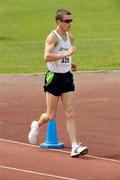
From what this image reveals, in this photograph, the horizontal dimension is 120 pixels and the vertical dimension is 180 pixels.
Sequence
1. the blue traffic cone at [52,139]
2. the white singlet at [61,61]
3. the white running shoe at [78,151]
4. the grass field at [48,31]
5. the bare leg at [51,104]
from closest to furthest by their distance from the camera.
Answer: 1. the white running shoe at [78,151]
2. the white singlet at [61,61]
3. the bare leg at [51,104]
4. the blue traffic cone at [52,139]
5. the grass field at [48,31]

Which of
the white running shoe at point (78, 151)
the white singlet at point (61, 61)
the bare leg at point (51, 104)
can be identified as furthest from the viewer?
the bare leg at point (51, 104)

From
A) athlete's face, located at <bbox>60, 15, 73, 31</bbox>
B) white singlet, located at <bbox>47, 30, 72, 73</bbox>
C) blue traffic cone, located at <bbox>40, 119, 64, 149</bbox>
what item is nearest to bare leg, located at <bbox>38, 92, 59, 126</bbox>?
blue traffic cone, located at <bbox>40, 119, 64, 149</bbox>

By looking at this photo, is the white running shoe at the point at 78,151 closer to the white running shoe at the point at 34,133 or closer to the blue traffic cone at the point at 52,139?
the blue traffic cone at the point at 52,139

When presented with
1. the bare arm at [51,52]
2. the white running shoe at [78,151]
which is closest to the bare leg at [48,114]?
the bare arm at [51,52]

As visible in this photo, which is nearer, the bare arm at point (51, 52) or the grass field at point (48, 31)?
the bare arm at point (51, 52)

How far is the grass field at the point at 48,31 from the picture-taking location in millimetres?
24958

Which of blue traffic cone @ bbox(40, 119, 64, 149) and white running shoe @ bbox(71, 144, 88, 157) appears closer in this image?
white running shoe @ bbox(71, 144, 88, 157)

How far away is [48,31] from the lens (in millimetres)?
39625

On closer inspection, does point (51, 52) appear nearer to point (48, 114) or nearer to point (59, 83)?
point (59, 83)

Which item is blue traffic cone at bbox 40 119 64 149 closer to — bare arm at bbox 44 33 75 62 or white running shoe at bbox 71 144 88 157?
white running shoe at bbox 71 144 88 157

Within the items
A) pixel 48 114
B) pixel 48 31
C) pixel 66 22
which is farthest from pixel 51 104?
pixel 48 31

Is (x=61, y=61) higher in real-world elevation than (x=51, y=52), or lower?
lower

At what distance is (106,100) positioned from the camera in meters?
16.5

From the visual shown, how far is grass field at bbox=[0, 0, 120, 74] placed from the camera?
24958mm
